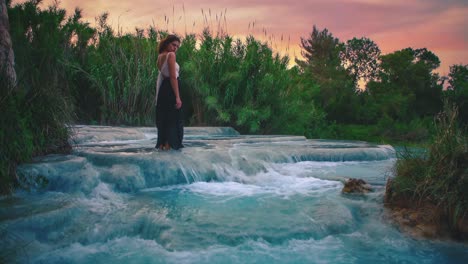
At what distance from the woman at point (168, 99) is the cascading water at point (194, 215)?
39cm

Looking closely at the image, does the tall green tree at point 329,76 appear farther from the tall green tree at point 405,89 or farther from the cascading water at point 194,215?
the cascading water at point 194,215

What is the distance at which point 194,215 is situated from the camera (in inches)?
144

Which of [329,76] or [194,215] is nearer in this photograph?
[194,215]

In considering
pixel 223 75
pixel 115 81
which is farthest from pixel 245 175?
pixel 115 81

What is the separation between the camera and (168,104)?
18.2ft

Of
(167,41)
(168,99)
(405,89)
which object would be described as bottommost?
(168,99)

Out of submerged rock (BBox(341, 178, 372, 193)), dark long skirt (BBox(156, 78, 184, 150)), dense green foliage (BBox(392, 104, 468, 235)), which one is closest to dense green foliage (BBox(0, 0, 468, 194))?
dark long skirt (BBox(156, 78, 184, 150))

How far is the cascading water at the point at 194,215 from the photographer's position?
2900 millimetres

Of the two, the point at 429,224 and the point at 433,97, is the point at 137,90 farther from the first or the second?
the point at 433,97

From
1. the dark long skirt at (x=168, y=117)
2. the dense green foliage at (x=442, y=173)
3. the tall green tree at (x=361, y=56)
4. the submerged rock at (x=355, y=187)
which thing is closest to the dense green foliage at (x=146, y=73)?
the dark long skirt at (x=168, y=117)

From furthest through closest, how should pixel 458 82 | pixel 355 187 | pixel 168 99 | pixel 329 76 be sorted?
pixel 329 76 < pixel 458 82 < pixel 168 99 < pixel 355 187

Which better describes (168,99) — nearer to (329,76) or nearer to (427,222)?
(427,222)

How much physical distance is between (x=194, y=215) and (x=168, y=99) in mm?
2273

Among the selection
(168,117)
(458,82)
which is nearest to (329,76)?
(458,82)
